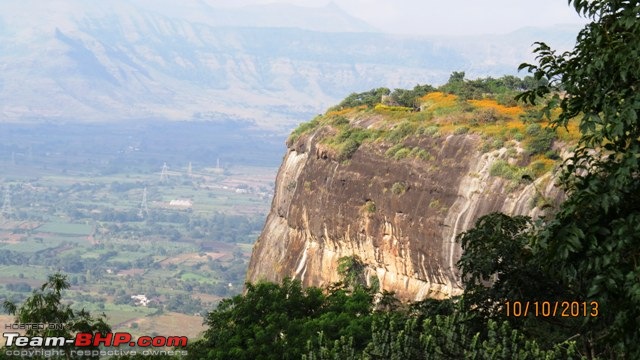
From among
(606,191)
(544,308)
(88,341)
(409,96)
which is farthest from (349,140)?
(606,191)

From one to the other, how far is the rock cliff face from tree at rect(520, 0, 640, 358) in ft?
53.0

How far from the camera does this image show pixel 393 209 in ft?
135

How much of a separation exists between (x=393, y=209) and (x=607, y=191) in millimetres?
26893

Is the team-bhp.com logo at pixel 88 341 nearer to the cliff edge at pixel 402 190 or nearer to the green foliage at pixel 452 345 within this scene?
the green foliage at pixel 452 345

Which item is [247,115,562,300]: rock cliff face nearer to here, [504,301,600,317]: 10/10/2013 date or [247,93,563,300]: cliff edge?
[247,93,563,300]: cliff edge

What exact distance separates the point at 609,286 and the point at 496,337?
3.29 meters

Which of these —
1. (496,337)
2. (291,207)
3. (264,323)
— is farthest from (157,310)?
(496,337)

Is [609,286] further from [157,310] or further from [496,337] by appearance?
[157,310]

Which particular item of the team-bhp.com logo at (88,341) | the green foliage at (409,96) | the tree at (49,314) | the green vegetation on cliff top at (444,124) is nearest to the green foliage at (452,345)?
the team-bhp.com logo at (88,341)

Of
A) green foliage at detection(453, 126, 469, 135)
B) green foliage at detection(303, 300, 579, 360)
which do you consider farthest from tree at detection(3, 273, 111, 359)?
green foliage at detection(453, 126, 469, 135)

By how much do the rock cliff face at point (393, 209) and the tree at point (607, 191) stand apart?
16.1 meters

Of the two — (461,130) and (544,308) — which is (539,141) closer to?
(461,130)

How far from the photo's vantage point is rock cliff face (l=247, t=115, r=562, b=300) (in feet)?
121

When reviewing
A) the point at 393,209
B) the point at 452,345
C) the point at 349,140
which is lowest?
the point at 393,209
